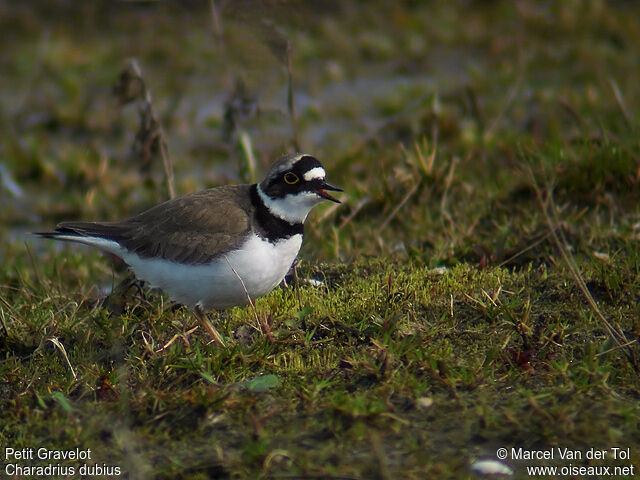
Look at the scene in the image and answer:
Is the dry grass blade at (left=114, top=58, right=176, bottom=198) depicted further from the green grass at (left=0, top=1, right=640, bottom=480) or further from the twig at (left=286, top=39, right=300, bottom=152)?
the twig at (left=286, top=39, right=300, bottom=152)

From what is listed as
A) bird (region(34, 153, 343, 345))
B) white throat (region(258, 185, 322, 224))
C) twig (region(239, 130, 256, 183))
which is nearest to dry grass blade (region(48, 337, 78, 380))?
bird (region(34, 153, 343, 345))

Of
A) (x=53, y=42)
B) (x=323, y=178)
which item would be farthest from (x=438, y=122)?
(x=53, y=42)

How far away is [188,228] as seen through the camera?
500cm

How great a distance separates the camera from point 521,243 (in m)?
5.73

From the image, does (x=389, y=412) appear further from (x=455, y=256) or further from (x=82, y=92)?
(x=82, y=92)

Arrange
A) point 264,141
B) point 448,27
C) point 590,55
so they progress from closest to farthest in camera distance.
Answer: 1. point 264,141
2. point 590,55
3. point 448,27

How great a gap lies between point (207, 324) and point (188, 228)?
0.59m

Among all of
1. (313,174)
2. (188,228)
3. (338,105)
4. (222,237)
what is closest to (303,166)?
(313,174)

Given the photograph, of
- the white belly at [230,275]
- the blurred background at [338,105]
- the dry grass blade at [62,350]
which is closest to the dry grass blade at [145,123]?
the blurred background at [338,105]

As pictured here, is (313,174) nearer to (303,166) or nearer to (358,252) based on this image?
(303,166)

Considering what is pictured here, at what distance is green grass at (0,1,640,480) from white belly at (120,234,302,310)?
7.8 inches

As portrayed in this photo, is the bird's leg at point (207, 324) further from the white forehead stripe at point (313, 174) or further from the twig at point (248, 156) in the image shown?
the twig at point (248, 156)

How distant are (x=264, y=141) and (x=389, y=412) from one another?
4.52 metres

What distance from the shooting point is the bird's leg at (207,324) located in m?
4.66
